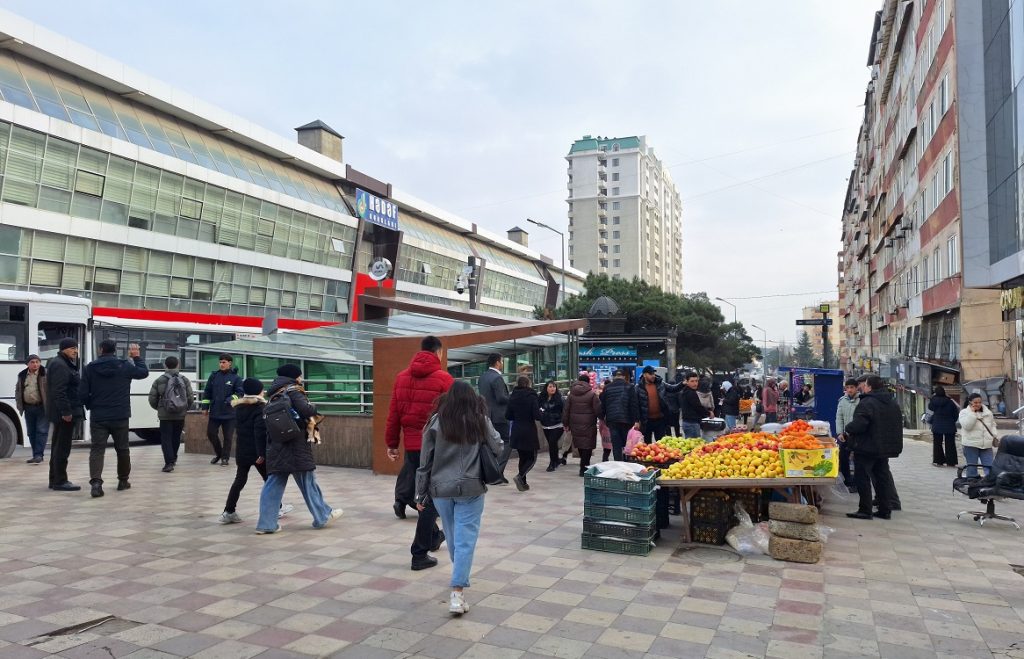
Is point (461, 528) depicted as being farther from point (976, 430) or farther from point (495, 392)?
point (976, 430)

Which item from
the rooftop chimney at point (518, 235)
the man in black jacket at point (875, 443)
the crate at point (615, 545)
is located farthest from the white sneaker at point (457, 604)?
the rooftop chimney at point (518, 235)

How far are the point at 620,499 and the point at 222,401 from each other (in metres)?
7.95

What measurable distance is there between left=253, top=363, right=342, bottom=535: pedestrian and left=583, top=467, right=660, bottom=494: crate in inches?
109

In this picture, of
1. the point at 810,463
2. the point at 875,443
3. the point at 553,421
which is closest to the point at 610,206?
the point at 553,421

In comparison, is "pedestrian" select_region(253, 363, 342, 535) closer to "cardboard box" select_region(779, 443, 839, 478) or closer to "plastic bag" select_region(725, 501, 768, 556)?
"plastic bag" select_region(725, 501, 768, 556)

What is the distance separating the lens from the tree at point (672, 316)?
1678 inches

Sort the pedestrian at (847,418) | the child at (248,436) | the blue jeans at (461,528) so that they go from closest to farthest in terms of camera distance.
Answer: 1. the blue jeans at (461,528)
2. the child at (248,436)
3. the pedestrian at (847,418)

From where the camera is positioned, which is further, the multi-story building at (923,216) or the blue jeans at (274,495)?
the multi-story building at (923,216)

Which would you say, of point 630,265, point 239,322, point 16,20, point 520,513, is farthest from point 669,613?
point 630,265

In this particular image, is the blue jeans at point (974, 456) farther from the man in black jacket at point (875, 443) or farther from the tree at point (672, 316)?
the tree at point (672, 316)

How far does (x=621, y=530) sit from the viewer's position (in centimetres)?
656

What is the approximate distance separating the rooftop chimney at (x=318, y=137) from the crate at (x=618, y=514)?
151 ft

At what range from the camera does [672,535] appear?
7375 mm

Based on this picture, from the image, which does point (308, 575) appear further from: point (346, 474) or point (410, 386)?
point (346, 474)
